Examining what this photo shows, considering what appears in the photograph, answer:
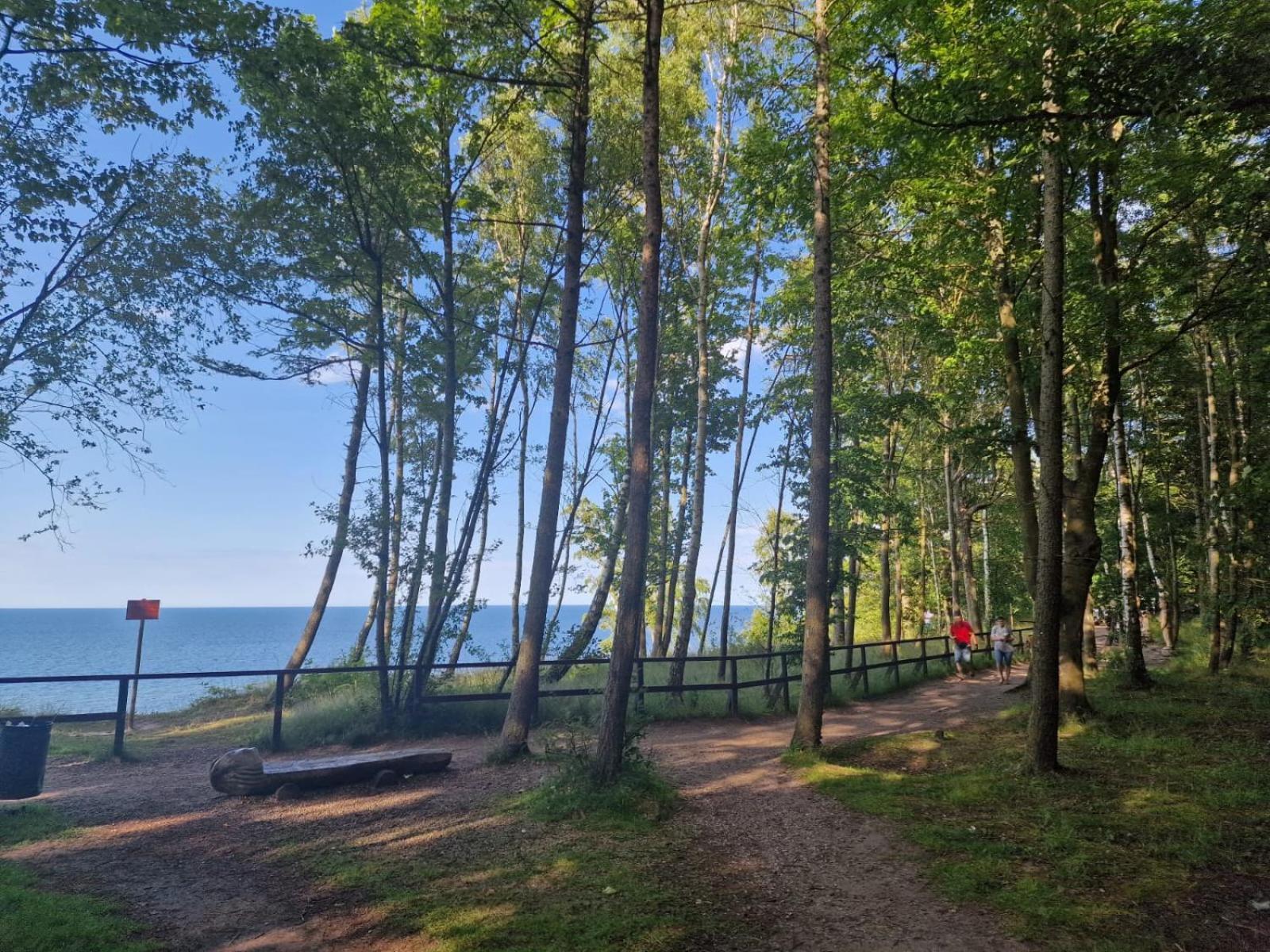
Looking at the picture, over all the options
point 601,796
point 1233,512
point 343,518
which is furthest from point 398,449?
point 1233,512

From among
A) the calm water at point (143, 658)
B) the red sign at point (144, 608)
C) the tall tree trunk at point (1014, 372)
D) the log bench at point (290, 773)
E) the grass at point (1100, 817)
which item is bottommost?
the calm water at point (143, 658)

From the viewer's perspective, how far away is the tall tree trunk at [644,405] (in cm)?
737

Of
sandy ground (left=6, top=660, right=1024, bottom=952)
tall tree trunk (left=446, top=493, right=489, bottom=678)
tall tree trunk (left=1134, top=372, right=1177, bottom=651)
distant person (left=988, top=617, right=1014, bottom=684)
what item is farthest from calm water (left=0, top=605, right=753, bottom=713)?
tall tree trunk (left=1134, top=372, right=1177, bottom=651)

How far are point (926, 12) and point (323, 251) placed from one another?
33.3 feet

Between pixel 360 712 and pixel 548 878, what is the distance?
753 cm

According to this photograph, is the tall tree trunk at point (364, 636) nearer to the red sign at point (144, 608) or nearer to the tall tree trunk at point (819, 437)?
the red sign at point (144, 608)

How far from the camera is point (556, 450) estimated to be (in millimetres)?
9531

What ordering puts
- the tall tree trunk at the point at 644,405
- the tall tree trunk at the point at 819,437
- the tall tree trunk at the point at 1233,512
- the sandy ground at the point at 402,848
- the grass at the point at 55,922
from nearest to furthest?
the grass at the point at 55,922
the sandy ground at the point at 402,848
the tall tree trunk at the point at 644,405
the tall tree trunk at the point at 819,437
the tall tree trunk at the point at 1233,512

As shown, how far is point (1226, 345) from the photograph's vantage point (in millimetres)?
15141

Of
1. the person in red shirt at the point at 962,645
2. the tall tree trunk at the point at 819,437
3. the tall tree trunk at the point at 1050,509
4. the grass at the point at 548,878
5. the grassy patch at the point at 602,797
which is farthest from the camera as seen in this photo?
the person in red shirt at the point at 962,645

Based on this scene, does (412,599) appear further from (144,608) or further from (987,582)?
(987,582)

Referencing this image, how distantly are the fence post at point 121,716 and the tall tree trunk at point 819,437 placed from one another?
30.7 ft

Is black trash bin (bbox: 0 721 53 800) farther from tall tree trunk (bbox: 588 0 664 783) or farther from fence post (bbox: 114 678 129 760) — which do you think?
tall tree trunk (bbox: 588 0 664 783)

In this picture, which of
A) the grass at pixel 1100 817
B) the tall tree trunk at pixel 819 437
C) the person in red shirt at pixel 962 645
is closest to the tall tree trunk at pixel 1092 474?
the grass at pixel 1100 817
